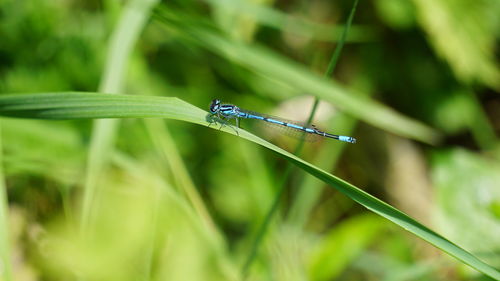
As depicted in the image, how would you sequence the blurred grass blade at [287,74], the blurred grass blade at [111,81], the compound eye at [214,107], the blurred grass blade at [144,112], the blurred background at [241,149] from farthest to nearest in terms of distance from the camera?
the blurred grass blade at [287,74]
the compound eye at [214,107]
the blurred background at [241,149]
the blurred grass blade at [111,81]
the blurred grass blade at [144,112]

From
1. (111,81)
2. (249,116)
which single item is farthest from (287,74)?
(111,81)

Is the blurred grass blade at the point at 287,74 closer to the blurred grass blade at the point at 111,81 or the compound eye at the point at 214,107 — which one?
the blurred grass blade at the point at 111,81

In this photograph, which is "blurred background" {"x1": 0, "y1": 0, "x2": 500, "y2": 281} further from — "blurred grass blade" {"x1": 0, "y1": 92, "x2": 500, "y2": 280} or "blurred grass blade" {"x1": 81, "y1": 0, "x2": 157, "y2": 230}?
"blurred grass blade" {"x1": 0, "y1": 92, "x2": 500, "y2": 280}

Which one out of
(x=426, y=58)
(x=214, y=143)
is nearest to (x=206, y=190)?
(x=214, y=143)

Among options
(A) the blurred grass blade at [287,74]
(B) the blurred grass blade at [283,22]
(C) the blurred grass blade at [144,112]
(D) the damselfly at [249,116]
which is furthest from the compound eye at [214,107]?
(C) the blurred grass blade at [144,112]

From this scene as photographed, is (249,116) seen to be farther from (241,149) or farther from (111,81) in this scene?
(111,81)

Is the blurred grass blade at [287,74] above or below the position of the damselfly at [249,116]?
above

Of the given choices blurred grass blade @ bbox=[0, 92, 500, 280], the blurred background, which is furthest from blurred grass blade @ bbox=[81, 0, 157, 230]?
blurred grass blade @ bbox=[0, 92, 500, 280]
